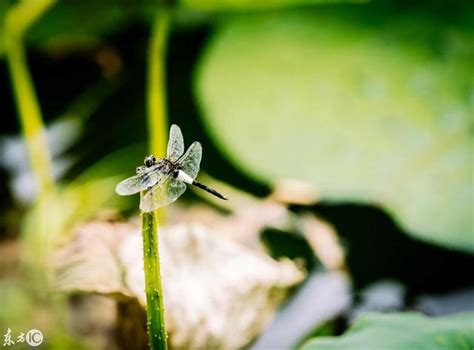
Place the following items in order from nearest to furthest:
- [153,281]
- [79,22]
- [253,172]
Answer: [153,281], [253,172], [79,22]

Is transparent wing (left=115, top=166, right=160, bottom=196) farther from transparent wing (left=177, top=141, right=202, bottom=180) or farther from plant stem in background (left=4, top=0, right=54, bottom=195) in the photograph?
plant stem in background (left=4, top=0, right=54, bottom=195)

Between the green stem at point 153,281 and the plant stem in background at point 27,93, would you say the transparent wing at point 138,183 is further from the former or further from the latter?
the plant stem in background at point 27,93

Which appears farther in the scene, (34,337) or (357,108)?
(357,108)

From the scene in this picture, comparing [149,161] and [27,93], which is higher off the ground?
[27,93]

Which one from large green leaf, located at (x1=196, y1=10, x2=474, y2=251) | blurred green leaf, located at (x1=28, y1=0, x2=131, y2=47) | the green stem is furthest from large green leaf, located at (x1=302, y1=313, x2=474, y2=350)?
blurred green leaf, located at (x1=28, y1=0, x2=131, y2=47)

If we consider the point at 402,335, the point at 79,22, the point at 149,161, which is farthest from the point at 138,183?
the point at 79,22

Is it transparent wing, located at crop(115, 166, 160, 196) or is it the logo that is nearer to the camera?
transparent wing, located at crop(115, 166, 160, 196)

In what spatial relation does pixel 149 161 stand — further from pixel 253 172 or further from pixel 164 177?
pixel 253 172

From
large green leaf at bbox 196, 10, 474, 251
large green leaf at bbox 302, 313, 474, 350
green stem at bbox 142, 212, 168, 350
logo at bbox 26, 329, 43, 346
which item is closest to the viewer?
green stem at bbox 142, 212, 168, 350
